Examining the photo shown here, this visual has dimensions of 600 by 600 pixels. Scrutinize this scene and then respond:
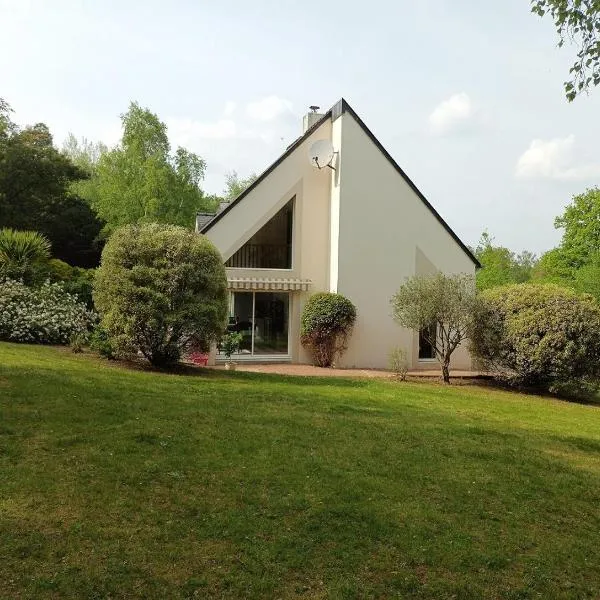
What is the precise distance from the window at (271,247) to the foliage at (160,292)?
7421 millimetres

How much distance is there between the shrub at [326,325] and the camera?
23.4m

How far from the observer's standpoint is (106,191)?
57188 mm

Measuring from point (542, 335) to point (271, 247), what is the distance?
1191 centimetres

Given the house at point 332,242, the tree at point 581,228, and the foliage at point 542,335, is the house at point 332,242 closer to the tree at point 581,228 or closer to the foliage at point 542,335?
the foliage at point 542,335

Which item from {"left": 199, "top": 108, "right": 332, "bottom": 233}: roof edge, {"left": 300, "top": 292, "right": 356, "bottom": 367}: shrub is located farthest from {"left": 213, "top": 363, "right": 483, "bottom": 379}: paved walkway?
{"left": 199, "top": 108, "right": 332, "bottom": 233}: roof edge

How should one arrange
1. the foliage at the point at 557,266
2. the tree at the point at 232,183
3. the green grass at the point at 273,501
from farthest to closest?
the tree at the point at 232,183, the foliage at the point at 557,266, the green grass at the point at 273,501

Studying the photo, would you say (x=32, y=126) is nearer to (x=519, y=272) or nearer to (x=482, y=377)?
(x=482, y=377)

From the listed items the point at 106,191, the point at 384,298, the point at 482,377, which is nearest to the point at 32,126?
the point at 106,191

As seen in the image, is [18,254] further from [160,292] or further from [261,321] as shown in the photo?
[261,321]

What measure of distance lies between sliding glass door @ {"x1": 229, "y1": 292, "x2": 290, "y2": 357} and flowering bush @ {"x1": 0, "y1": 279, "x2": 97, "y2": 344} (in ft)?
20.6

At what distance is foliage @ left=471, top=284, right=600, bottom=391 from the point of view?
19.5 m

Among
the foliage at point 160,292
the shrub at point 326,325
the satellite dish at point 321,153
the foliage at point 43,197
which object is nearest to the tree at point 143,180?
the foliage at point 43,197

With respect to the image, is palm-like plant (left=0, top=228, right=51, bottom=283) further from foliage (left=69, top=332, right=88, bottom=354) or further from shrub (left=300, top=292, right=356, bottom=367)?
shrub (left=300, top=292, right=356, bottom=367)

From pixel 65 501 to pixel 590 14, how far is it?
11436 mm
